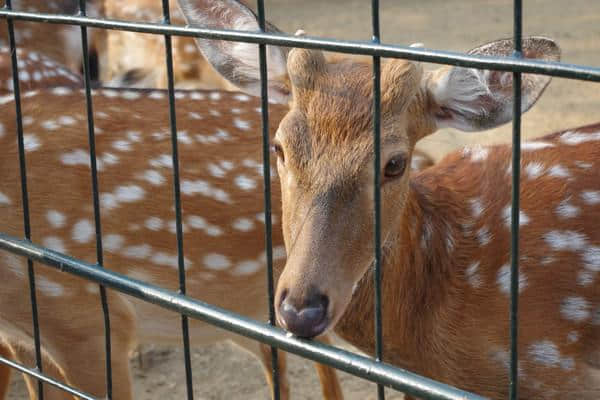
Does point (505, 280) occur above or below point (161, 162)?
below

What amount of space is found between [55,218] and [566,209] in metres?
1.45

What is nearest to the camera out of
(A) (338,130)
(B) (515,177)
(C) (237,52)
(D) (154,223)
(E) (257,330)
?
(B) (515,177)

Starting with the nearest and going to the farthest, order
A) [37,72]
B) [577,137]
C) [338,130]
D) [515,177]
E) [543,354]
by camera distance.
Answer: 1. [515,177]
2. [338,130]
3. [543,354]
4. [577,137]
5. [37,72]

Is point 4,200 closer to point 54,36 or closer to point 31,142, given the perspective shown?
point 31,142

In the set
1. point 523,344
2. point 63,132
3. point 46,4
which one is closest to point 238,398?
point 63,132

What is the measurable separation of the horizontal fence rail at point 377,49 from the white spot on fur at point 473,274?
38.5 inches

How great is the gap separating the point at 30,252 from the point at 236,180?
2.91 ft

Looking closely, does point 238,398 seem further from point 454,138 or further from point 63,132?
point 454,138

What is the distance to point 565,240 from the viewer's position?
2.40 meters

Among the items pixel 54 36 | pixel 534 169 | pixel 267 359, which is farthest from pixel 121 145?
pixel 54 36

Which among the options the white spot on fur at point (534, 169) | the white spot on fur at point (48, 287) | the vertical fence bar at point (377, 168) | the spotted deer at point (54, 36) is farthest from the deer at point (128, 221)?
the spotted deer at point (54, 36)

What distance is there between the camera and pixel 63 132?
2.87m

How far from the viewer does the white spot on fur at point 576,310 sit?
2.33 m

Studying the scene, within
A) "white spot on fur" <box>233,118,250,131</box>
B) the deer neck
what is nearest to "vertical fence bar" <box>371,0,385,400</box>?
the deer neck
